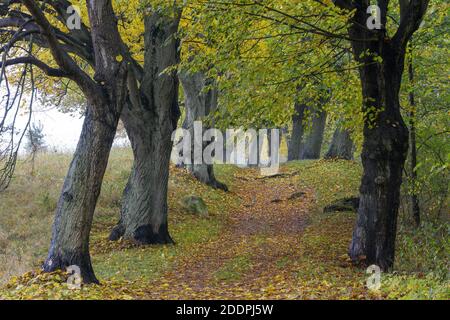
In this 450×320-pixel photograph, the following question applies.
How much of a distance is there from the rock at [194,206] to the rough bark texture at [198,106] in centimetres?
390

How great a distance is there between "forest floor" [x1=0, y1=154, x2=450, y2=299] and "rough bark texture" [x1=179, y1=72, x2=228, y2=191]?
638 millimetres

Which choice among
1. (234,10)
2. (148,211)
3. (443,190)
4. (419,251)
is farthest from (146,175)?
(443,190)

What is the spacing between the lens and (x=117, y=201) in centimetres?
1894

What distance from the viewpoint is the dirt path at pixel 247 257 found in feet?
31.6

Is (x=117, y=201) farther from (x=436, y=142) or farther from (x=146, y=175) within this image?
(x=436, y=142)

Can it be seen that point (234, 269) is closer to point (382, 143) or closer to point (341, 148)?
point (382, 143)

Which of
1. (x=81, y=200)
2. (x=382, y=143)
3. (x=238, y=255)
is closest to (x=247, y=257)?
(x=238, y=255)

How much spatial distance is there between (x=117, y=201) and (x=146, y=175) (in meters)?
4.38

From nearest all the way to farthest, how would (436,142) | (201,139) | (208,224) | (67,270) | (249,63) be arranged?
(67,270), (249,63), (436,142), (208,224), (201,139)

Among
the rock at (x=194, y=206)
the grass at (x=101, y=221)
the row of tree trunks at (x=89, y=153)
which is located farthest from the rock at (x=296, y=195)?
the row of tree trunks at (x=89, y=153)

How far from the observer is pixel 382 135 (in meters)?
10.9

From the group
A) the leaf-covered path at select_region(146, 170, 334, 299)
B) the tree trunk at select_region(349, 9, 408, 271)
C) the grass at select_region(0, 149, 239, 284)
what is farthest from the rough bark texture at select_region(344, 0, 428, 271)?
the grass at select_region(0, 149, 239, 284)

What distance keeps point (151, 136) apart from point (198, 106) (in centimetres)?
857

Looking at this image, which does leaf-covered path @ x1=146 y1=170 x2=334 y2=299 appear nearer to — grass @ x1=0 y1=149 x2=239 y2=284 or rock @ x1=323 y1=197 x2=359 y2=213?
grass @ x1=0 y1=149 x2=239 y2=284
